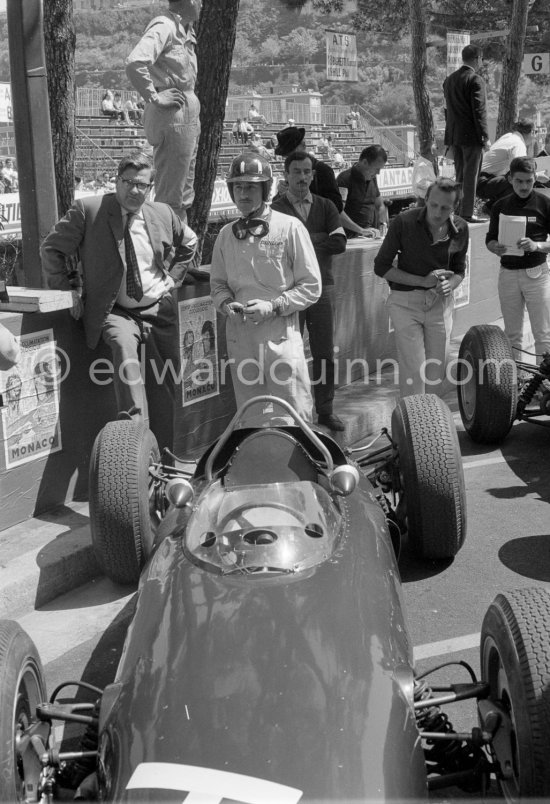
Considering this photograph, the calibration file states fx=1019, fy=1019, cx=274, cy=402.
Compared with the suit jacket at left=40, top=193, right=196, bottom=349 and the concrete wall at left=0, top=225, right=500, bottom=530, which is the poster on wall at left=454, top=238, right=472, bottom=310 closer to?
the concrete wall at left=0, top=225, right=500, bottom=530

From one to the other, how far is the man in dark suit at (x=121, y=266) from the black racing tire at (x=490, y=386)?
2669mm

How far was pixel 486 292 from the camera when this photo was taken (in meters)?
13.1

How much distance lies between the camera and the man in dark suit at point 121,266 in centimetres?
640

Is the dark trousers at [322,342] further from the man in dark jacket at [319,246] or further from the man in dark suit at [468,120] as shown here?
the man in dark suit at [468,120]

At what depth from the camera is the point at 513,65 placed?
20578 mm

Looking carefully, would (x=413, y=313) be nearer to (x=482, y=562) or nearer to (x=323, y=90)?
(x=482, y=562)

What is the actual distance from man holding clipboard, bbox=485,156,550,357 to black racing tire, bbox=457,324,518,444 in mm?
628

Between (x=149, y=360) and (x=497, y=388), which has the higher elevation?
(x=149, y=360)

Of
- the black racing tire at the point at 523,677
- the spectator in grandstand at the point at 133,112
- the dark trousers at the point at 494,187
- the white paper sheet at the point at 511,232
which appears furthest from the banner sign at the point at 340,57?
the black racing tire at the point at 523,677

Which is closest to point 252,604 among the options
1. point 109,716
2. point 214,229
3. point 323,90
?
point 109,716

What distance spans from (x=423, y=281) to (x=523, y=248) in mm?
1525

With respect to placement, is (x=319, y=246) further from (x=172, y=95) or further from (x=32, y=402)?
(x=32, y=402)

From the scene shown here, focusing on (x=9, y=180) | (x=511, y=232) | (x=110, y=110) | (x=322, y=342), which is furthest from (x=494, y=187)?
(x=110, y=110)

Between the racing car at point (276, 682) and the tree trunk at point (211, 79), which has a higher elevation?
the tree trunk at point (211, 79)
